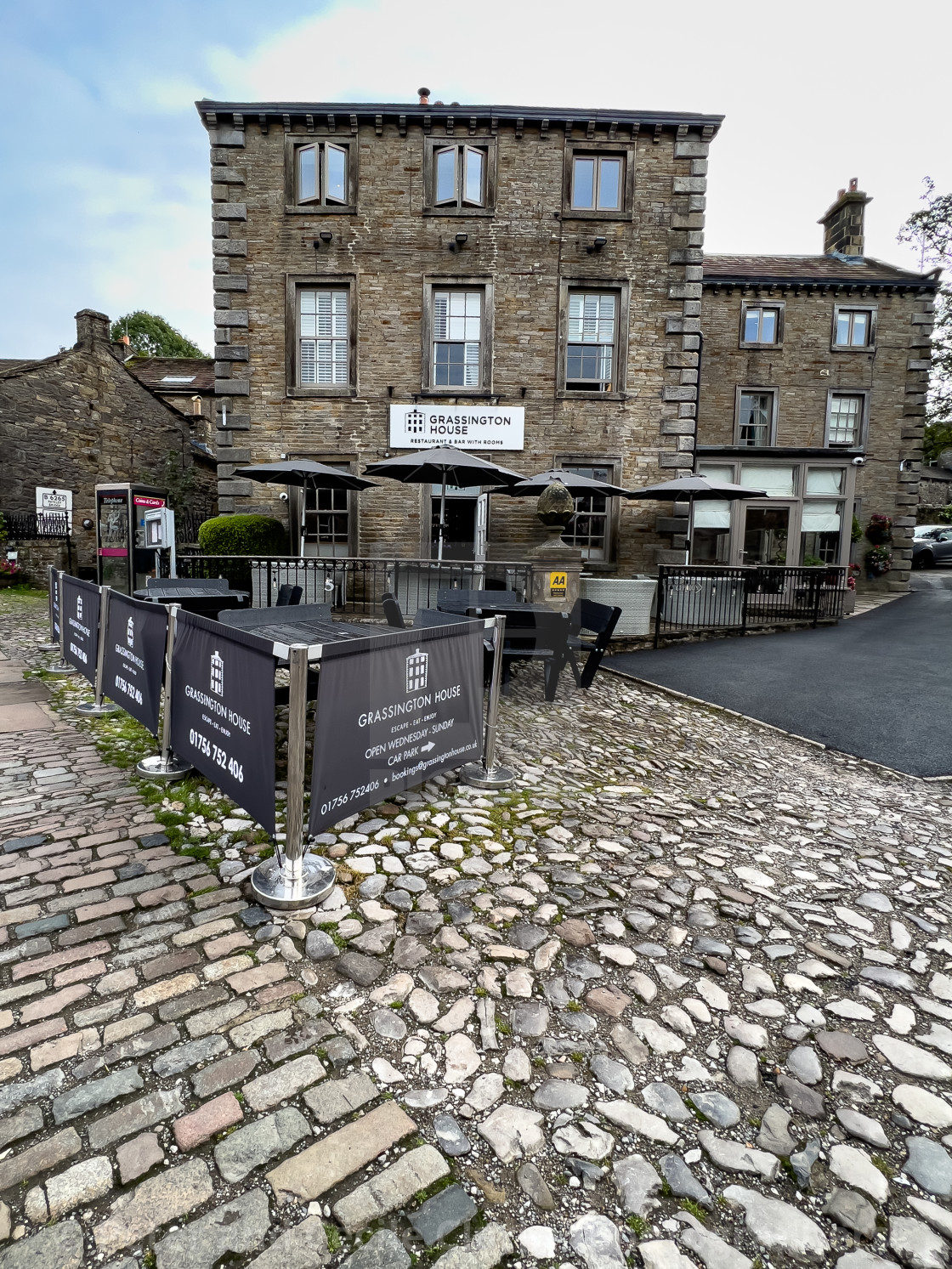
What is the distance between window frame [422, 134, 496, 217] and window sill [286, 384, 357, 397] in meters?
4.02

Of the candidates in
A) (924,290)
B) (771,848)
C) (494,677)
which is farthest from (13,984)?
(924,290)

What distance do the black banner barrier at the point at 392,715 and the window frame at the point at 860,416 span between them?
2167cm

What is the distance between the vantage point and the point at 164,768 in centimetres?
452

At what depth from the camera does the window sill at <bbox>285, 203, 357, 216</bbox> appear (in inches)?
530

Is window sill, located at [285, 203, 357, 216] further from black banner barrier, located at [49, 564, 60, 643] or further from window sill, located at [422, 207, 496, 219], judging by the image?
black banner barrier, located at [49, 564, 60, 643]

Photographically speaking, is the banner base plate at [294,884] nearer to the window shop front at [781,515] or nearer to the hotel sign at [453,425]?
the hotel sign at [453,425]

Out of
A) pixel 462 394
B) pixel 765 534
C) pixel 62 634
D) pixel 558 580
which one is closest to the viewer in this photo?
pixel 62 634

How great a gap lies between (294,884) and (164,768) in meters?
1.97

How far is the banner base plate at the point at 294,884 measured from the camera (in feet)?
9.89

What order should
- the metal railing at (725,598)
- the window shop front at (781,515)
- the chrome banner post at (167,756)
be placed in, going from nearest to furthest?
A: the chrome banner post at (167,756) < the metal railing at (725,598) < the window shop front at (781,515)

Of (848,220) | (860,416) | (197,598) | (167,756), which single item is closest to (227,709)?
(167,756)

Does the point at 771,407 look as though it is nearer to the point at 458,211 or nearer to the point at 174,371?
the point at 458,211

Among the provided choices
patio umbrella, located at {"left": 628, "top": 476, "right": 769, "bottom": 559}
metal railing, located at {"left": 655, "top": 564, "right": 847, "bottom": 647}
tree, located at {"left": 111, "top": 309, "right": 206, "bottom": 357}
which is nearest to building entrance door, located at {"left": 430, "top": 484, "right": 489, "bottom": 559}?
patio umbrella, located at {"left": 628, "top": 476, "right": 769, "bottom": 559}

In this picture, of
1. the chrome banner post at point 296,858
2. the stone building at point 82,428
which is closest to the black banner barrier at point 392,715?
the chrome banner post at point 296,858
